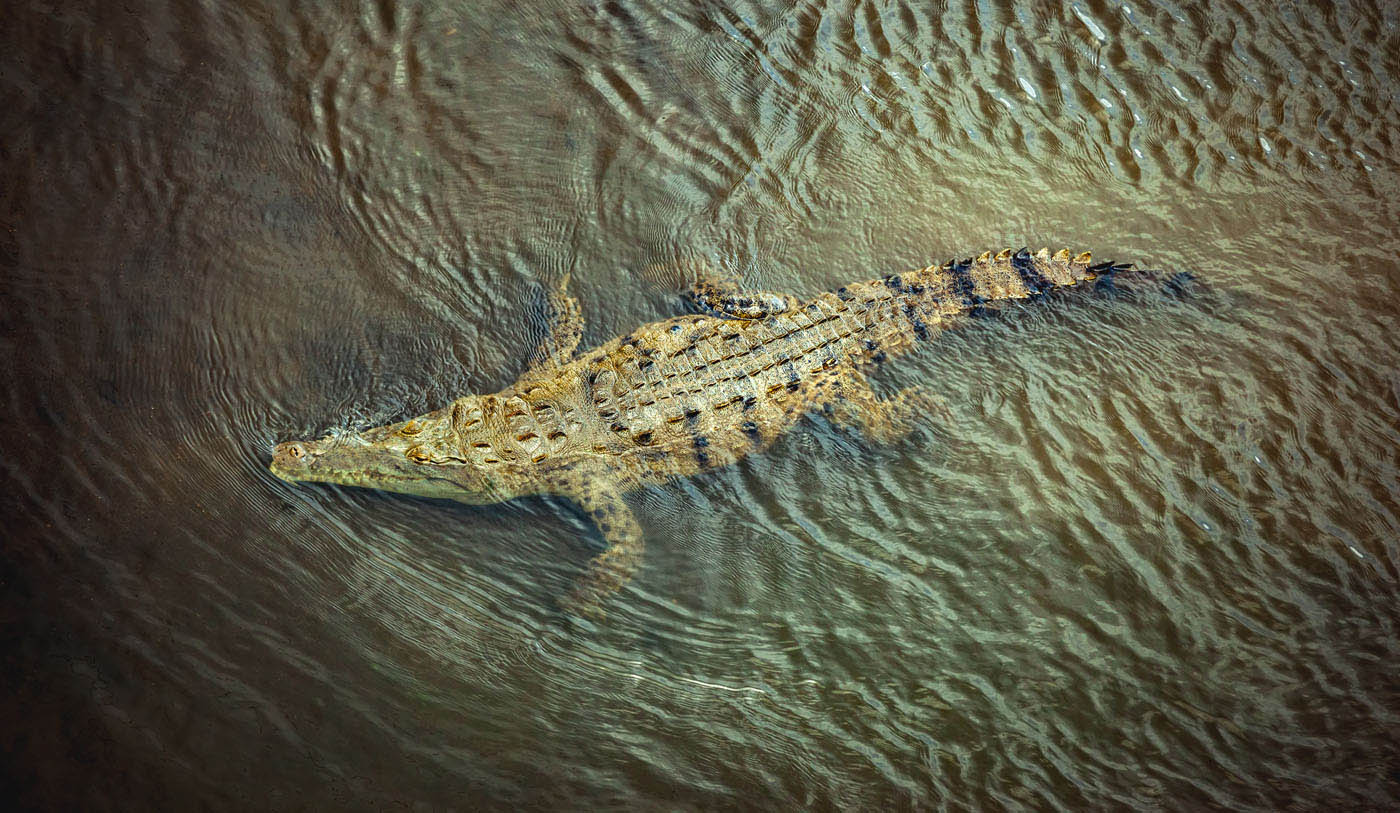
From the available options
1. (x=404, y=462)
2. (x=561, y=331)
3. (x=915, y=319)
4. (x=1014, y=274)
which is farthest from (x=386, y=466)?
(x=1014, y=274)

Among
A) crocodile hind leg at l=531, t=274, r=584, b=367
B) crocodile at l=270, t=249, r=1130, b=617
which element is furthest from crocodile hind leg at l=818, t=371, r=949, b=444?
crocodile hind leg at l=531, t=274, r=584, b=367

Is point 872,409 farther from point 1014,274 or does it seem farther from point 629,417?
point 629,417

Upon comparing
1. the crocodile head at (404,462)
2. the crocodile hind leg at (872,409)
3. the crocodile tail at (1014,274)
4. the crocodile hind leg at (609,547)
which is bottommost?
the crocodile hind leg at (609,547)

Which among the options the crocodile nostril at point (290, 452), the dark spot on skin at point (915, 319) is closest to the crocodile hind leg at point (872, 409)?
the dark spot on skin at point (915, 319)

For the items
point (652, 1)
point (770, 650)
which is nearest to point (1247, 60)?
point (652, 1)

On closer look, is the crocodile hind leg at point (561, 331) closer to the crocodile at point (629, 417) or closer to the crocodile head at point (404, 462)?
the crocodile at point (629, 417)

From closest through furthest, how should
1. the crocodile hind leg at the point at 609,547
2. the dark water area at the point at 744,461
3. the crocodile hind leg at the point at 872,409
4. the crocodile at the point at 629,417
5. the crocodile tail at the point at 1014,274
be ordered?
the dark water area at the point at 744,461
the crocodile hind leg at the point at 609,547
the crocodile at the point at 629,417
the crocodile hind leg at the point at 872,409
the crocodile tail at the point at 1014,274

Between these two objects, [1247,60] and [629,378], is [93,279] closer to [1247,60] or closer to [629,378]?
[629,378]

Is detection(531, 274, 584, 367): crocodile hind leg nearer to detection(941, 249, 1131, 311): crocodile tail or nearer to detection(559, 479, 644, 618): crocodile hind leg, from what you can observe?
detection(559, 479, 644, 618): crocodile hind leg
